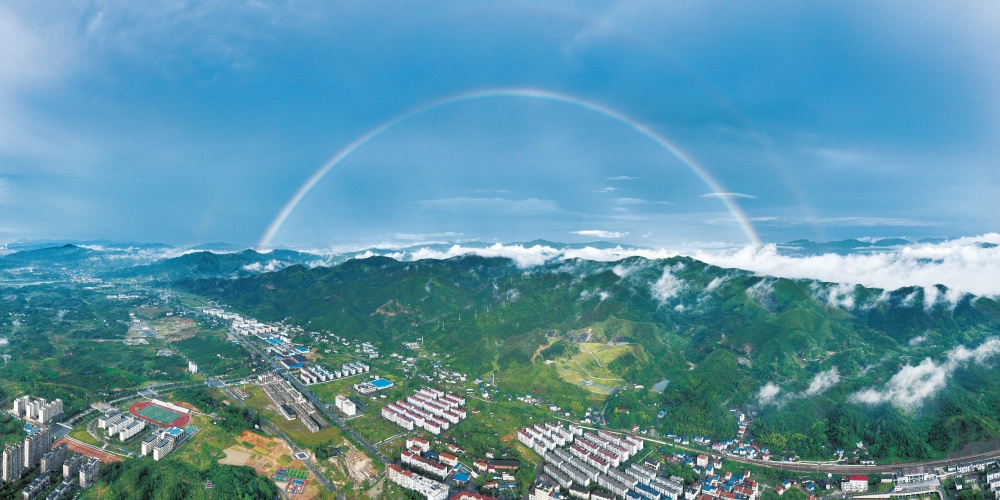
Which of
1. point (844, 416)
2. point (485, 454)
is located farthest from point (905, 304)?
point (485, 454)

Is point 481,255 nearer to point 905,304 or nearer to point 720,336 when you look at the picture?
point 720,336

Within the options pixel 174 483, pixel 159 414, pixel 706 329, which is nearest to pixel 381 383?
pixel 159 414

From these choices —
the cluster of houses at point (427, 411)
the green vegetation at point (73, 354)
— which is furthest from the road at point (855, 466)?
the green vegetation at point (73, 354)

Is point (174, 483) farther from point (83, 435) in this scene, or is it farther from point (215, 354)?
point (215, 354)

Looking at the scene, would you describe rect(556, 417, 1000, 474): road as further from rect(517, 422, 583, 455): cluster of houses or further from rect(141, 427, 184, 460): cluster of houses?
rect(141, 427, 184, 460): cluster of houses

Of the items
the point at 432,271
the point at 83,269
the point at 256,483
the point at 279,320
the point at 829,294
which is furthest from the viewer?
the point at 83,269
